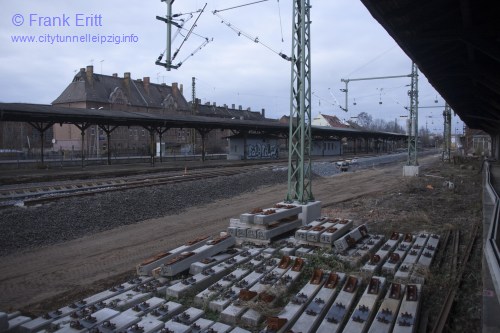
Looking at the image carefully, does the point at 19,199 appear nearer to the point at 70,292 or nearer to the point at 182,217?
the point at 182,217

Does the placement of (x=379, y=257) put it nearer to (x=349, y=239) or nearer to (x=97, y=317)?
(x=349, y=239)

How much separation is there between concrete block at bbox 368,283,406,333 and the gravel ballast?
874 cm

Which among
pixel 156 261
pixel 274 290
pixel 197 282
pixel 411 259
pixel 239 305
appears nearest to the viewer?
pixel 239 305

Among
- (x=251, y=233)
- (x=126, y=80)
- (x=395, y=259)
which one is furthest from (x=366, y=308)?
(x=126, y=80)

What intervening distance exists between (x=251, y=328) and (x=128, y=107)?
71.8 meters

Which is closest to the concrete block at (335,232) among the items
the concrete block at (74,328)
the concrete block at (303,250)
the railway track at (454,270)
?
the concrete block at (303,250)

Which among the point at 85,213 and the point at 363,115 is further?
the point at 363,115

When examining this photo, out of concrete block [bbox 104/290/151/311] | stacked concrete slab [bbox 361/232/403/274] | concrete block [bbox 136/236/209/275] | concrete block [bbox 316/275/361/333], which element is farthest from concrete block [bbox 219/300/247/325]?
stacked concrete slab [bbox 361/232/403/274]

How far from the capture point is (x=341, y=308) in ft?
17.0

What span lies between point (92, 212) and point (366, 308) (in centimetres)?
1069

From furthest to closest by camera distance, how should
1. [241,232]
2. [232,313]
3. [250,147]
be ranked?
[250,147] → [241,232] → [232,313]

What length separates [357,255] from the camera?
750 cm

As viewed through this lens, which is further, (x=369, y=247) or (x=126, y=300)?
(x=369, y=247)

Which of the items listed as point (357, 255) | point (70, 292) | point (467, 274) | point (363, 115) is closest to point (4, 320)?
point (70, 292)
